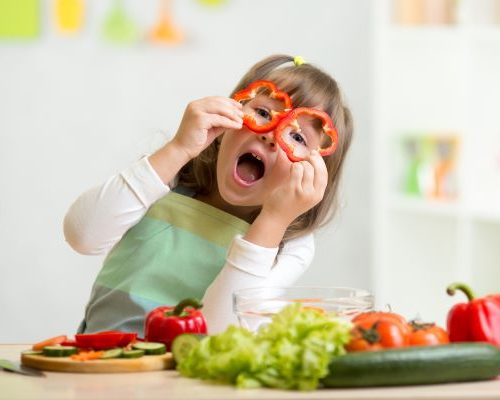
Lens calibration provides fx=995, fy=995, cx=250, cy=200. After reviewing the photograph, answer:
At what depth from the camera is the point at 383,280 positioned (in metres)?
4.16

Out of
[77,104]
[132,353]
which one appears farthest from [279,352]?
[77,104]


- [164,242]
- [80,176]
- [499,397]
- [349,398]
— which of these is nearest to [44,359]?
[349,398]

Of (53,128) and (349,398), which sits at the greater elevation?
(53,128)

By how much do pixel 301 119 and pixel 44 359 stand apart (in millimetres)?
861

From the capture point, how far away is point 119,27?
156 inches

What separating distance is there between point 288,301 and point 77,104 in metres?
2.66

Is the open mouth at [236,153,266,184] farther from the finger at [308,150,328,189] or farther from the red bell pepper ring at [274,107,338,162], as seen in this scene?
the finger at [308,150,328,189]

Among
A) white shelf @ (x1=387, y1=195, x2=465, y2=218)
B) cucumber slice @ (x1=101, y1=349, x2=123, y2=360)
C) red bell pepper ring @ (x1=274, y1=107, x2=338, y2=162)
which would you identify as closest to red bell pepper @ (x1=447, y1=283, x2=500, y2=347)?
cucumber slice @ (x1=101, y1=349, x2=123, y2=360)

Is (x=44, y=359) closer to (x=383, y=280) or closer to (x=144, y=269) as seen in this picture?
(x=144, y=269)

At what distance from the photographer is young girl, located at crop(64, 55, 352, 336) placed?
1820 millimetres

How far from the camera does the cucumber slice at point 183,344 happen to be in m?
1.36

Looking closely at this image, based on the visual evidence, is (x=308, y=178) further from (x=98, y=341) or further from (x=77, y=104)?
(x=77, y=104)

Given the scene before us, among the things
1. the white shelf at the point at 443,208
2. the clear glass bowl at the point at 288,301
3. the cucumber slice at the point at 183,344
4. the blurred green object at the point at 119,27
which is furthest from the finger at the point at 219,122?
the white shelf at the point at 443,208

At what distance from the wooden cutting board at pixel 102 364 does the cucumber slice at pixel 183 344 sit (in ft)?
0.07
